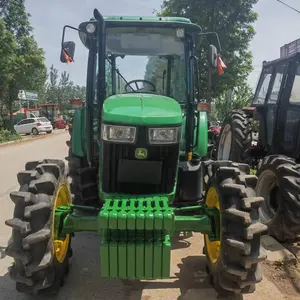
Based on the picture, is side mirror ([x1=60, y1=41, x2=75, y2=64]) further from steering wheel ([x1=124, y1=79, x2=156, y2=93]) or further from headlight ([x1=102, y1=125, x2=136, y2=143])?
headlight ([x1=102, y1=125, x2=136, y2=143])

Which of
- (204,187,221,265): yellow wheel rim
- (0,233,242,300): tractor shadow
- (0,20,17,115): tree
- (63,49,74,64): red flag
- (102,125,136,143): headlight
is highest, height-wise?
(0,20,17,115): tree

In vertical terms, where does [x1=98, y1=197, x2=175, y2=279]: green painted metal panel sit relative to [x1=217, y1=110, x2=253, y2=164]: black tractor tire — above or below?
below

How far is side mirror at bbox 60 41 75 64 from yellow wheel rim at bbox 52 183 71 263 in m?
1.64

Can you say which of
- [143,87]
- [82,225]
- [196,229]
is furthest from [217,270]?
[143,87]

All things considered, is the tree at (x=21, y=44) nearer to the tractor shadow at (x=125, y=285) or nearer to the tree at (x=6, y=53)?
the tree at (x=6, y=53)

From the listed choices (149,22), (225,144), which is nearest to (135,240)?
(149,22)

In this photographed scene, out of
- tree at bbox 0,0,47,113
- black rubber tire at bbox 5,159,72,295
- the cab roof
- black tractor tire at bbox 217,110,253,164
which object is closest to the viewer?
black rubber tire at bbox 5,159,72,295

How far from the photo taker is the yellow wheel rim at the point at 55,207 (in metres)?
3.44

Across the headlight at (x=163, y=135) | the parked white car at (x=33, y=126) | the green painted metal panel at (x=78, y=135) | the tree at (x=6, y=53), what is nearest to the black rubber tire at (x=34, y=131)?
the parked white car at (x=33, y=126)

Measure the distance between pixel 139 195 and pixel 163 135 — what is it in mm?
646

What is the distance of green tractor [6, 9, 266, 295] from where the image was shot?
112 inches

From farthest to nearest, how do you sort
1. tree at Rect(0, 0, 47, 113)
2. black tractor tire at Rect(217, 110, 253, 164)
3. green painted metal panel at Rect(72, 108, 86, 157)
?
tree at Rect(0, 0, 47, 113) < black tractor tire at Rect(217, 110, 253, 164) < green painted metal panel at Rect(72, 108, 86, 157)

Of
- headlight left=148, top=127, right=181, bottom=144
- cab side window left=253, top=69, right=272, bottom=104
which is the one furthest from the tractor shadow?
cab side window left=253, top=69, right=272, bottom=104

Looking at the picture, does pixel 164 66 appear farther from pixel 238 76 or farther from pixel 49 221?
pixel 238 76
